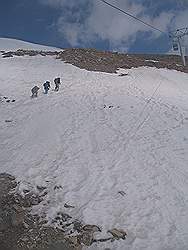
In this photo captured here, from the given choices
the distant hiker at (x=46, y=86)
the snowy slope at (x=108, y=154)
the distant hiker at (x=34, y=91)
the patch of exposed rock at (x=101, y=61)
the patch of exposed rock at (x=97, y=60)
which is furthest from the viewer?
the patch of exposed rock at (x=97, y=60)

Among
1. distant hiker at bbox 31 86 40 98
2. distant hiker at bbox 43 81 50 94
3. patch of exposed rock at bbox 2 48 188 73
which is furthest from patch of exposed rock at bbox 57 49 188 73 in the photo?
distant hiker at bbox 31 86 40 98

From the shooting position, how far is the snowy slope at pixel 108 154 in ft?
38.2

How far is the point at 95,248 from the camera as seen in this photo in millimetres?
10344

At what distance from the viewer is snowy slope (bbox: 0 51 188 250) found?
11656mm

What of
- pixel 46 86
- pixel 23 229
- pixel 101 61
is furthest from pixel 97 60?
pixel 23 229

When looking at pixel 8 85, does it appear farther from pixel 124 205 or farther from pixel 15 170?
pixel 124 205

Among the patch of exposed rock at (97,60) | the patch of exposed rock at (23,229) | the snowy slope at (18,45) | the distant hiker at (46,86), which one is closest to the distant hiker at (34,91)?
the distant hiker at (46,86)

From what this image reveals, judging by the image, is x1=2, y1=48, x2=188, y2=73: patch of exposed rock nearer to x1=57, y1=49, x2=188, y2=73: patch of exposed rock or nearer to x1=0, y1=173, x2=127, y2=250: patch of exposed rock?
x1=57, y1=49, x2=188, y2=73: patch of exposed rock

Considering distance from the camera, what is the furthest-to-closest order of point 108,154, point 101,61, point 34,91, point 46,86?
point 101,61 → point 46,86 → point 34,91 → point 108,154

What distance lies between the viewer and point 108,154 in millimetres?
16516

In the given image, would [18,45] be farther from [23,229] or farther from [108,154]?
[23,229]

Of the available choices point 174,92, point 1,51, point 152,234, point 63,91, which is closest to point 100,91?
point 63,91

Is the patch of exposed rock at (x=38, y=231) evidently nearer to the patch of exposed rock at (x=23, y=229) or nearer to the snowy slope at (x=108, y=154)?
the patch of exposed rock at (x=23, y=229)

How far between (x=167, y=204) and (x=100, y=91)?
55.6 ft
